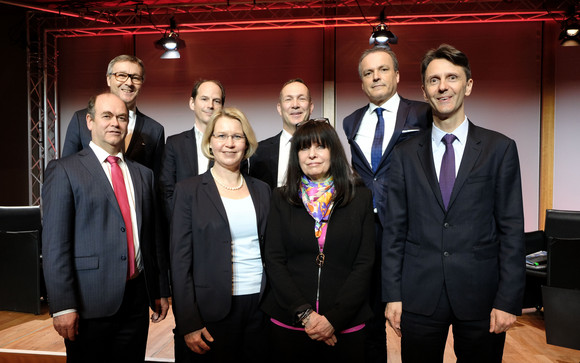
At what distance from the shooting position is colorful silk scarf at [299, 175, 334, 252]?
2.08 metres

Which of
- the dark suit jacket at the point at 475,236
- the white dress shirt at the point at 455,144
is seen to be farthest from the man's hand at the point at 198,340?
the white dress shirt at the point at 455,144

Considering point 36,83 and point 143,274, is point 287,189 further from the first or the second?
point 36,83

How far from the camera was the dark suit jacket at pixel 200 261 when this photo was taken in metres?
2.11

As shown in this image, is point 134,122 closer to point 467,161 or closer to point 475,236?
point 467,161

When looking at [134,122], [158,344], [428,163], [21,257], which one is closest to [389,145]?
[428,163]

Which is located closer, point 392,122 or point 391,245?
point 391,245

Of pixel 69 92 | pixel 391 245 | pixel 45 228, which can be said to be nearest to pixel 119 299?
pixel 45 228

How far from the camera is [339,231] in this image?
2.06m

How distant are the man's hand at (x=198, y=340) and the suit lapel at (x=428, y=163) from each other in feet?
3.98

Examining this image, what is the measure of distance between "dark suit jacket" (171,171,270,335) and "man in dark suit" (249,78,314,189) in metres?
0.78

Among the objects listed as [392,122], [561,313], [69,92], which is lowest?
[561,313]

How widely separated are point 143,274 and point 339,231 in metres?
1.01

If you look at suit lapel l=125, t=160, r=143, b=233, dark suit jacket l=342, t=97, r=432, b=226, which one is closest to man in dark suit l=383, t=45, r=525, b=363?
dark suit jacket l=342, t=97, r=432, b=226

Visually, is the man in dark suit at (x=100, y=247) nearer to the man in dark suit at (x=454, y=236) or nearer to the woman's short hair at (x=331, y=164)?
the woman's short hair at (x=331, y=164)
